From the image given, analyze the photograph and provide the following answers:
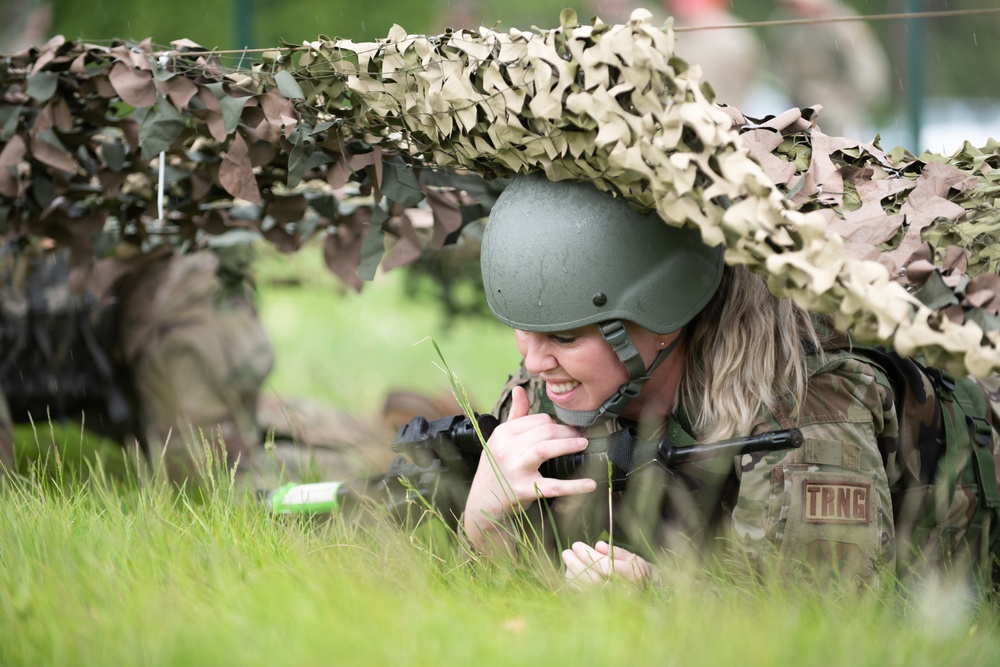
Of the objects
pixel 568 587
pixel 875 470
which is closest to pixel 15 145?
pixel 568 587

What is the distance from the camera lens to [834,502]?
2371mm

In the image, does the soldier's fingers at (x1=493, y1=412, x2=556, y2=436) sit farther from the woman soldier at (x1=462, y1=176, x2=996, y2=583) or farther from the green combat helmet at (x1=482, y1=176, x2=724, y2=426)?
the green combat helmet at (x1=482, y1=176, x2=724, y2=426)

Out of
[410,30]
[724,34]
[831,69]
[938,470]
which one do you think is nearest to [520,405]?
[938,470]

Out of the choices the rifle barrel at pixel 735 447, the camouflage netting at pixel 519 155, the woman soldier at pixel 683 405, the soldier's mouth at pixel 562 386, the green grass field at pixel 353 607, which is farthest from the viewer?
the soldier's mouth at pixel 562 386

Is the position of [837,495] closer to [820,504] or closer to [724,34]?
[820,504]

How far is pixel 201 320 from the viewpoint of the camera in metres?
4.55

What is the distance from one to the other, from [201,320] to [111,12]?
5.41 metres

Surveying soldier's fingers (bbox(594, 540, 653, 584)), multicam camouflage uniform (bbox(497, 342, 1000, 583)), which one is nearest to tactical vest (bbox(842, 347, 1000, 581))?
multicam camouflage uniform (bbox(497, 342, 1000, 583))

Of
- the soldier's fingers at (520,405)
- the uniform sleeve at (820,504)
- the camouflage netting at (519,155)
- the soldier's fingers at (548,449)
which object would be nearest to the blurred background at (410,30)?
the camouflage netting at (519,155)

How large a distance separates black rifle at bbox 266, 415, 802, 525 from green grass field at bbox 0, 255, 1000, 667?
13 cm

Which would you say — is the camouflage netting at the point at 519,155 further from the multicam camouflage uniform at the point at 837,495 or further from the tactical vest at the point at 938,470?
the tactical vest at the point at 938,470

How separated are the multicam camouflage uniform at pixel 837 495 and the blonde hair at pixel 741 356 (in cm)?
5

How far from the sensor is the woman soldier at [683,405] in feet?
7.86

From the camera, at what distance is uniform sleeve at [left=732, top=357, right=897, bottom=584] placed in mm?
2359
